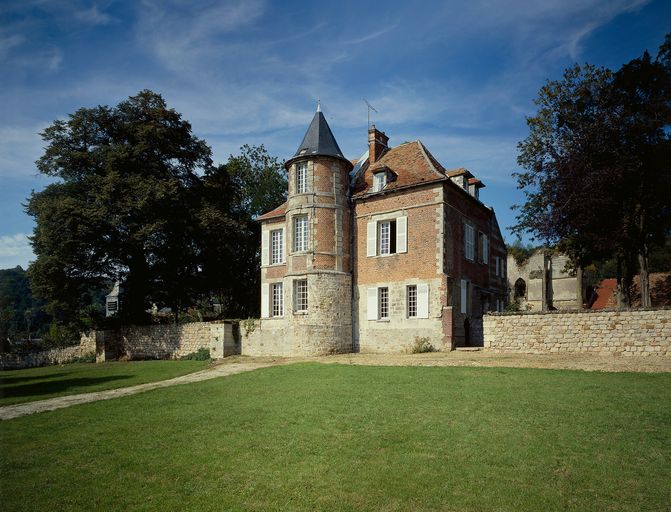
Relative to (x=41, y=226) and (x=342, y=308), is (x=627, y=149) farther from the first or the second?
(x=41, y=226)

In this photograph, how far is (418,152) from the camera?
2619 centimetres

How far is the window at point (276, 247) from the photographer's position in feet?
94.5

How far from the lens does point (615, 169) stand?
21.5m

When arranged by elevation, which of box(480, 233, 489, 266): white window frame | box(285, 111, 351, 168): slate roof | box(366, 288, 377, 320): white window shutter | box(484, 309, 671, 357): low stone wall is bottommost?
box(484, 309, 671, 357): low stone wall

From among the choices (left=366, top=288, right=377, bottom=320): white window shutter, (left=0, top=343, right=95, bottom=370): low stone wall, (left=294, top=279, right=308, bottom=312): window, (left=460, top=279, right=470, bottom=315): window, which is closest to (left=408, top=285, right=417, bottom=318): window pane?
(left=366, top=288, right=377, bottom=320): white window shutter

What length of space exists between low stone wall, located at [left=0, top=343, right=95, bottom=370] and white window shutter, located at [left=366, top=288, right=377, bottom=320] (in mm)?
19742

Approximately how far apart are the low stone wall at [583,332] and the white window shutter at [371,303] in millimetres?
5972

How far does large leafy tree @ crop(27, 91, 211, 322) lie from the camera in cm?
2852

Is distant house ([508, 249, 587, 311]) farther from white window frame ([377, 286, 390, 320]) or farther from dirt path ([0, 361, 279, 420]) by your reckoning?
dirt path ([0, 361, 279, 420])

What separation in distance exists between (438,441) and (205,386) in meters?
9.15

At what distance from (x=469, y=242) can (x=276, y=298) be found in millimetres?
11006

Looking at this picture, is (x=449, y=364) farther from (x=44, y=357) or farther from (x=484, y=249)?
(x=44, y=357)

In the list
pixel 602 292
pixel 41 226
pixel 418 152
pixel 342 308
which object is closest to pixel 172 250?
pixel 41 226

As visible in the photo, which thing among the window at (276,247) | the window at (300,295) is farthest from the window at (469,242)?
the window at (276,247)
